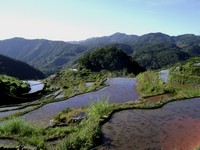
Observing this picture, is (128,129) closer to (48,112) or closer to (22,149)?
(22,149)

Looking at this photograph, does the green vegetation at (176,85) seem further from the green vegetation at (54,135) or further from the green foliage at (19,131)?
the green foliage at (19,131)

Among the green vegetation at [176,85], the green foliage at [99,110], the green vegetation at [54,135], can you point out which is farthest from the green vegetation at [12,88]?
the green vegetation at [54,135]

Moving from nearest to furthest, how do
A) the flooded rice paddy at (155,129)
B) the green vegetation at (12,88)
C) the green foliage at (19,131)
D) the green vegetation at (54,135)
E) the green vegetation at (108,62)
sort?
the green vegetation at (54,135) < the flooded rice paddy at (155,129) < the green foliage at (19,131) < the green vegetation at (12,88) < the green vegetation at (108,62)

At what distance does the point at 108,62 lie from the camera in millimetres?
150000

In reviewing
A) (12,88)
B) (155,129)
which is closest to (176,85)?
(155,129)

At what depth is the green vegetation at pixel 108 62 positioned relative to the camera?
14350cm

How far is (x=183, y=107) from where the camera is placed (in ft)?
90.0

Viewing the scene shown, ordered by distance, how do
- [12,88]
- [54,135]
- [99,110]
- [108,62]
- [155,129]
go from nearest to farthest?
[54,135]
[155,129]
[99,110]
[12,88]
[108,62]

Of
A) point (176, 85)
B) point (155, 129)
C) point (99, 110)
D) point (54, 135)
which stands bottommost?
point (54, 135)

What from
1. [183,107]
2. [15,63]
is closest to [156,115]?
[183,107]

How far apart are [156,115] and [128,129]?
527cm

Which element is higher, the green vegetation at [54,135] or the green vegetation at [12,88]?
the green vegetation at [54,135]

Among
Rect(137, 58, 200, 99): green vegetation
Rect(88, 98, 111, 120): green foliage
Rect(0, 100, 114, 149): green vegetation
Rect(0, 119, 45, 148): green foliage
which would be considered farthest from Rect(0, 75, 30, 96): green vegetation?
Rect(0, 100, 114, 149): green vegetation

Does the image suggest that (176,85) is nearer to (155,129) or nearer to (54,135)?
(155,129)
